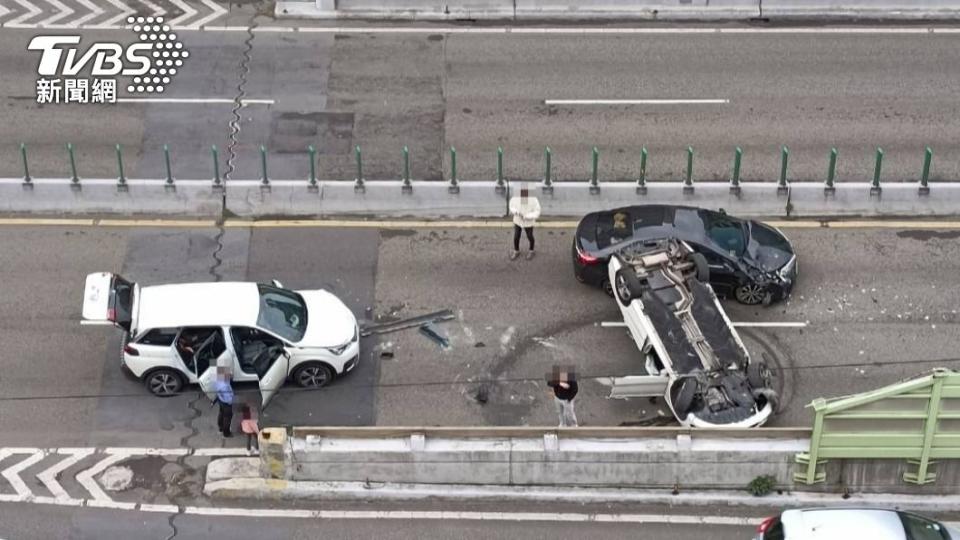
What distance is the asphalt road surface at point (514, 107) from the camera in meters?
26.0

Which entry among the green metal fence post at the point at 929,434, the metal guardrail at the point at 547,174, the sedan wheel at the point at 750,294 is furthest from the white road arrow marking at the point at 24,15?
the green metal fence post at the point at 929,434

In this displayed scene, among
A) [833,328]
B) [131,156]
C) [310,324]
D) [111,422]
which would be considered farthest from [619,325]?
[131,156]

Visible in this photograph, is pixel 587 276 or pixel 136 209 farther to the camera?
pixel 136 209

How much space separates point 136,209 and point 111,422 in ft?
18.2

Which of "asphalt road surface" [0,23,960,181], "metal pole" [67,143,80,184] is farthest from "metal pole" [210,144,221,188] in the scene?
"metal pole" [67,143,80,184]

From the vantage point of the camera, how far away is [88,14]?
99.5 feet

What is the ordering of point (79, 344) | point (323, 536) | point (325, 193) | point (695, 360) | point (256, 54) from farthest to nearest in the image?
1. point (256, 54)
2. point (325, 193)
3. point (79, 344)
4. point (695, 360)
5. point (323, 536)

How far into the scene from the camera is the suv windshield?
67.3 ft

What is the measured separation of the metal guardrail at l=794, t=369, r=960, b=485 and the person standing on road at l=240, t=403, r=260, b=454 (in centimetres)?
757

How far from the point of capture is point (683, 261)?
869 inches

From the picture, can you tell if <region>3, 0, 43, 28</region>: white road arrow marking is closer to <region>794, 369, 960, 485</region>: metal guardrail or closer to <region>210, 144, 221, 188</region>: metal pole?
<region>210, 144, 221, 188</region>: metal pole

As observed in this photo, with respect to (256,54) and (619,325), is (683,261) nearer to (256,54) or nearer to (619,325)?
(619,325)

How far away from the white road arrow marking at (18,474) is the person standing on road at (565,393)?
740 cm

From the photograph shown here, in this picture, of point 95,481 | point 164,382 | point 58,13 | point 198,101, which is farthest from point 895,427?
point 58,13
